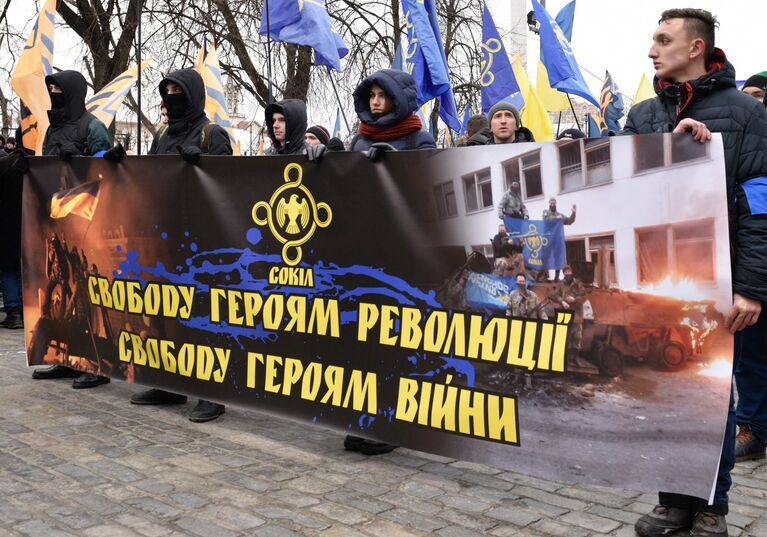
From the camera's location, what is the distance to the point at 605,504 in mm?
3469

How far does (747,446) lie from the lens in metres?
4.16

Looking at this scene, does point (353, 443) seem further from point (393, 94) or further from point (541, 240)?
point (393, 94)

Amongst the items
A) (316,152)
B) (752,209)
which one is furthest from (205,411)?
(752,209)

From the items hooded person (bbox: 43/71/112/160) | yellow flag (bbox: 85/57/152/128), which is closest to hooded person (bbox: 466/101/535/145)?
hooded person (bbox: 43/71/112/160)

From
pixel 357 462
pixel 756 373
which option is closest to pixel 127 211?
pixel 357 462

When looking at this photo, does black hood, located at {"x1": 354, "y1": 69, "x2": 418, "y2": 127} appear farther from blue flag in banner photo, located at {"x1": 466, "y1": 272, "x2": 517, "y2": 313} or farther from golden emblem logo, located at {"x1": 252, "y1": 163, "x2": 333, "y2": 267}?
blue flag in banner photo, located at {"x1": 466, "y1": 272, "x2": 517, "y2": 313}

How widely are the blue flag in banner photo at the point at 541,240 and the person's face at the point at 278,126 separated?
2555 millimetres

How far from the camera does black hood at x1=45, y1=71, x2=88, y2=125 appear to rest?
6109mm

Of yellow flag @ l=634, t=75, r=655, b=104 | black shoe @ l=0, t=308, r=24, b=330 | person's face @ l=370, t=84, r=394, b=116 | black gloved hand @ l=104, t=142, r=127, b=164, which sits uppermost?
yellow flag @ l=634, t=75, r=655, b=104

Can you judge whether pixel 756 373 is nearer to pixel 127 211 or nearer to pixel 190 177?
pixel 190 177

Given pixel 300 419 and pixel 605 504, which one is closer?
pixel 605 504

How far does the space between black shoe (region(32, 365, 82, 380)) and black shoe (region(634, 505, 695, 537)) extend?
439cm

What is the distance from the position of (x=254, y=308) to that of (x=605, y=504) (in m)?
2.06

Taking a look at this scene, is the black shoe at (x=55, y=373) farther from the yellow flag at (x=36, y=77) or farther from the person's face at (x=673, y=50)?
the person's face at (x=673, y=50)
